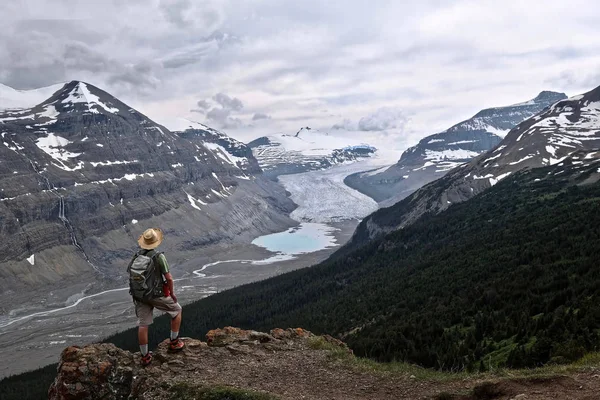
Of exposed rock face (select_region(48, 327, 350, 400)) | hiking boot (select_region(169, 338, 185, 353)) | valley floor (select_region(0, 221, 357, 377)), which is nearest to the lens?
exposed rock face (select_region(48, 327, 350, 400))

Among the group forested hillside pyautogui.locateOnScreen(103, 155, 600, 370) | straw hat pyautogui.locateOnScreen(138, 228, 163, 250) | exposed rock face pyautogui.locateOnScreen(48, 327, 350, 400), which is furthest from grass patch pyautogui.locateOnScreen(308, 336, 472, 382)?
straw hat pyautogui.locateOnScreen(138, 228, 163, 250)

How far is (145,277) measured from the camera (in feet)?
50.1

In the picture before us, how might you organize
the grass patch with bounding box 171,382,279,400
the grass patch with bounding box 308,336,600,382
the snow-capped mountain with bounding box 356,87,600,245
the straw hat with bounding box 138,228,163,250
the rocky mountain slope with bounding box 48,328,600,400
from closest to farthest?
the rocky mountain slope with bounding box 48,328,600,400
the grass patch with bounding box 308,336,600,382
the grass patch with bounding box 171,382,279,400
the straw hat with bounding box 138,228,163,250
the snow-capped mountain with bounding box 356,87,600,245

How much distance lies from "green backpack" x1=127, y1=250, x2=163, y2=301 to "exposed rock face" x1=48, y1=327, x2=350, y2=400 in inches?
119

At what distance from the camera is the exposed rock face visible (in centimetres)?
1591

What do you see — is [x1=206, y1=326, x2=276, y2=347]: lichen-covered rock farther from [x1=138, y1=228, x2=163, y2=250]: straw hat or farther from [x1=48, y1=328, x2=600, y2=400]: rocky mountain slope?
[x1=138, y1=228, x2=163, y2=250]: straw hat

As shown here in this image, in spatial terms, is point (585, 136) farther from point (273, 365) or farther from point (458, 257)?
point (273, 365)

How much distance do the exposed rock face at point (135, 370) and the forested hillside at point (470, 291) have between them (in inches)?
474

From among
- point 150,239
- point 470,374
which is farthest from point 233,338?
point 470,374

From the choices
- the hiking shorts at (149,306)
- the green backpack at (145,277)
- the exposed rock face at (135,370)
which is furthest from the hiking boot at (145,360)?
the green backpack at (145,277)

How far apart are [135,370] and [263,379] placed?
475cm

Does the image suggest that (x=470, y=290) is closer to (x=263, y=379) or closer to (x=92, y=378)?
(x=263, y=379)

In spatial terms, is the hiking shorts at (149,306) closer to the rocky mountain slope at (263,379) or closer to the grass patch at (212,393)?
the rocky mountain slope at (263,379)

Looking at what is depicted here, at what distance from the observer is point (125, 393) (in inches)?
635
